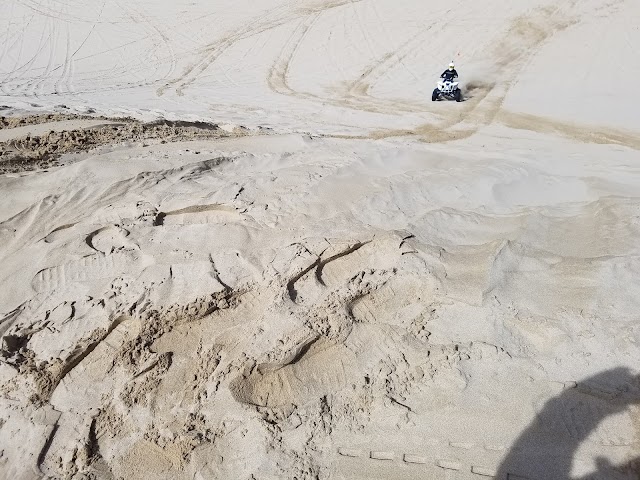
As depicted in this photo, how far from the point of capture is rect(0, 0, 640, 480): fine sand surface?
8.36 feet

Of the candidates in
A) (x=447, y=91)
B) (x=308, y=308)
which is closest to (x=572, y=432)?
(x=308, y=308)

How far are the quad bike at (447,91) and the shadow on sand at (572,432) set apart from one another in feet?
26.8

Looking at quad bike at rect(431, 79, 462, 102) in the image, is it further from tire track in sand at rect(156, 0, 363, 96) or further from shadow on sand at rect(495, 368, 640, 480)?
shadow on sand at rect(495, 368, 640, 480)

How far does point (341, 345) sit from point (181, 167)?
2.78m

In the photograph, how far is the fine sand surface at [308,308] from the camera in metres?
2.55

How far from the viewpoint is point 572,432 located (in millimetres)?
2459

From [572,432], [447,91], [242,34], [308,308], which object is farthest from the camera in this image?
[242,34]

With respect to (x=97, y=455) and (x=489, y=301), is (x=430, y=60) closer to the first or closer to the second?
(x=489, y=301)

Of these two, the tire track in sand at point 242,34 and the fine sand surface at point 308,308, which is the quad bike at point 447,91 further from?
the tire track in sand at point 242,34

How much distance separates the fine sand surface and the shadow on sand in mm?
10

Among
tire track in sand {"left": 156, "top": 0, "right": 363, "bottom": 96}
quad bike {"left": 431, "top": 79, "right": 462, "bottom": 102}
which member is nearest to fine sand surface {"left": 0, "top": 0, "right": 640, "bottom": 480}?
quad bike {"left": 431, "top": 79, "right": 462, "bottom": 102}

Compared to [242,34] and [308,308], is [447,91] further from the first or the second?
[308,308]

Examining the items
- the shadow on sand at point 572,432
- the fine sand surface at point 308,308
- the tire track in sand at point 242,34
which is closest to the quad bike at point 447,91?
the fine sand surface at point 308,308

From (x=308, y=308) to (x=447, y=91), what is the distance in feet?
26.7
